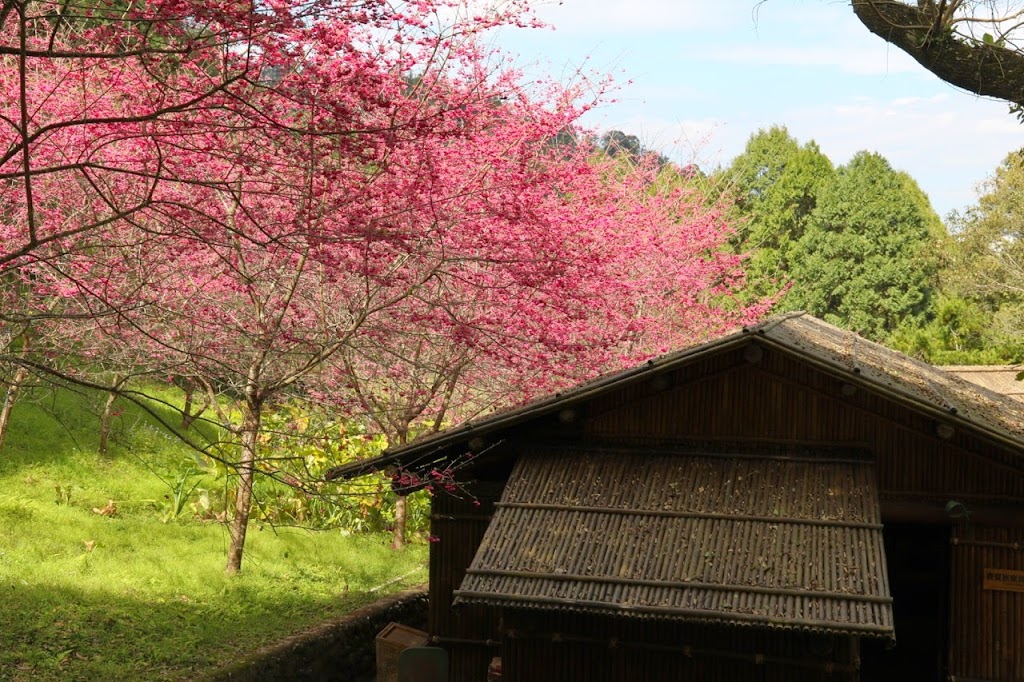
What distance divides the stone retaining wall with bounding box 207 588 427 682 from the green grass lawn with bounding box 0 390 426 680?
293 millimetres

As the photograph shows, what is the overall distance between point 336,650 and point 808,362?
5516 mm

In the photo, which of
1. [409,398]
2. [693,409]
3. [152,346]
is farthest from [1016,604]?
[152,346]

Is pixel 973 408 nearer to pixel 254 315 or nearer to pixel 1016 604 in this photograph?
pixel 1016 604

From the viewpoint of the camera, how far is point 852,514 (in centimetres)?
802

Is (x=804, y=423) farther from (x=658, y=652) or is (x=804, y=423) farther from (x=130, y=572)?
(x=130, y=572)

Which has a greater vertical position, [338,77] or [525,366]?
[338,77]

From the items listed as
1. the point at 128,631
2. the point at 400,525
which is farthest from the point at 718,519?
the point at 400,525

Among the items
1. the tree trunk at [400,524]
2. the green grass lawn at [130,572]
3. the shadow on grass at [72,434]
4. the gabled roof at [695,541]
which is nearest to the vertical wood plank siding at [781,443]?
the gabled roof at [695,541]

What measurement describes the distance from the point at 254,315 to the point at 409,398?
2.86m

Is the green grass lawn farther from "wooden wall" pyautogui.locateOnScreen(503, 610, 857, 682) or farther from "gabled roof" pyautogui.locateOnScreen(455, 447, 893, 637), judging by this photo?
"gabled roof" pyautogui.locateOnScreen(455, 447, 893, 637)

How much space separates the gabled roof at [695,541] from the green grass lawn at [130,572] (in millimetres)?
3069

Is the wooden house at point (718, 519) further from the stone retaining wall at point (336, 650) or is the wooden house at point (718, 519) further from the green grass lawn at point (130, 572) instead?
the green grass lawn at point (130, 572)

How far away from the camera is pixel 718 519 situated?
8148mm

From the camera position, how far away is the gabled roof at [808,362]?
8344mm
